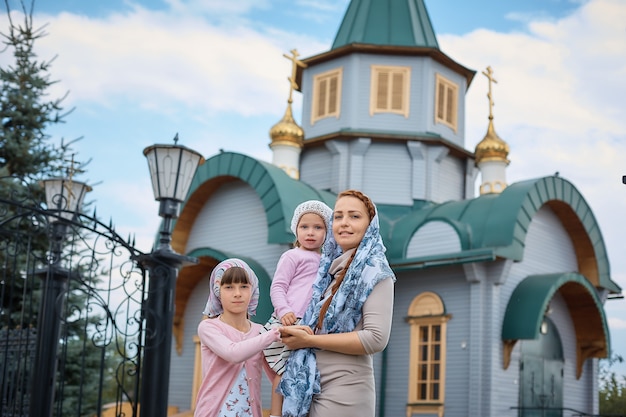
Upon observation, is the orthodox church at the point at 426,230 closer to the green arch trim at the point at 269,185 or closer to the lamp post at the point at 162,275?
the green arch trim at the point at 269,185

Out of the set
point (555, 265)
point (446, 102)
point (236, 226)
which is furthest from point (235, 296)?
point (446, 102)

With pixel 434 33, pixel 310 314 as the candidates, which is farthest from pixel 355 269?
pixel 434 33

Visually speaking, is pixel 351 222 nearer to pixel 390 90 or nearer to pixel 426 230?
pixel 426 230

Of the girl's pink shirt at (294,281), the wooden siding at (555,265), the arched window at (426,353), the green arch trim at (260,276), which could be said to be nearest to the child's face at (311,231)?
the girl's pink shirt at (294,281)

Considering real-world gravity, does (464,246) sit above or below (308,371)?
above

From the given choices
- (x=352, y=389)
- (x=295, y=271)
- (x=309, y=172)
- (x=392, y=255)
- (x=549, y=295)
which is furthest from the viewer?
(x=309, y=172)

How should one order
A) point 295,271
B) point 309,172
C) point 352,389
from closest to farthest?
point 352,389 → point 295,271 → point 309,172

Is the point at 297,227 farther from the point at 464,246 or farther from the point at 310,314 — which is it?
the point at 464,246

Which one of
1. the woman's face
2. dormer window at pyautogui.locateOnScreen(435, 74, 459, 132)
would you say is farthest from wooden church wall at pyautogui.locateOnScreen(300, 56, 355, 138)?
the woman's face

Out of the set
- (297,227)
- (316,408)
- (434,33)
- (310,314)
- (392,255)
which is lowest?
(316,408)

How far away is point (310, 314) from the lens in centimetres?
355

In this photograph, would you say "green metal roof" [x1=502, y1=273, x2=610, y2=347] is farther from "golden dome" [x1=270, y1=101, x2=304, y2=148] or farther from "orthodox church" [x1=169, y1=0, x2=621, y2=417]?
"golden dome" [x1=270, y1=101, x2=304, y2=148]

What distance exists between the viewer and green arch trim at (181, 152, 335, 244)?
1397 cm

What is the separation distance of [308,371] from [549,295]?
10.9 meters
